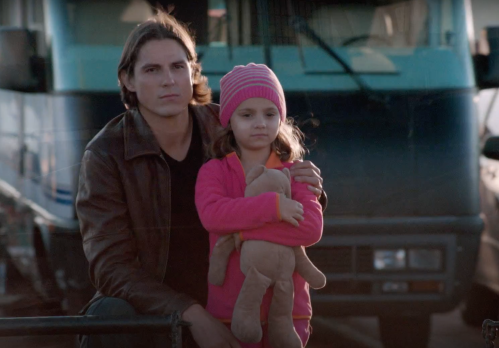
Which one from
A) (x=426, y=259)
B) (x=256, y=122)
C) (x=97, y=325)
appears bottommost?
(x=426, y=259)

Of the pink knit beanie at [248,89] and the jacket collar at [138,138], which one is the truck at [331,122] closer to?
the jacket collar at [138,138]

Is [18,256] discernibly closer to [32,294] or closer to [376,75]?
[32,294]

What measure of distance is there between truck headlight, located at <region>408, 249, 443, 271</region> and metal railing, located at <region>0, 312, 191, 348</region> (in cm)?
205

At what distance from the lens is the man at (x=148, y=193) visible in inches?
106

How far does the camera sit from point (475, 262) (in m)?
4.18

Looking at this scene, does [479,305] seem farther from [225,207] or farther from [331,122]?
[225,207]

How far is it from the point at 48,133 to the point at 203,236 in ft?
4.36

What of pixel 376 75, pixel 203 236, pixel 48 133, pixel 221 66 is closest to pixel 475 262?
pixel 376 75

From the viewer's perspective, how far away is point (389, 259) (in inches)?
160

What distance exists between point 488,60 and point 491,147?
0.42 meters

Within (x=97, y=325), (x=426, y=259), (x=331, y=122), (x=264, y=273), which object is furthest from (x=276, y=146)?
(x=426, y=259)

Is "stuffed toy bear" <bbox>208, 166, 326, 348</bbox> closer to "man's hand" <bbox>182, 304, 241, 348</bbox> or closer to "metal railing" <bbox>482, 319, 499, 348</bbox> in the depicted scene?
"man's hand" <bbox>182, 304, 241, 348</bbox>

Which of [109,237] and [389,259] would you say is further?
[389,259]

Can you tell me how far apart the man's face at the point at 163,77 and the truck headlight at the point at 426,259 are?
1686 mm
